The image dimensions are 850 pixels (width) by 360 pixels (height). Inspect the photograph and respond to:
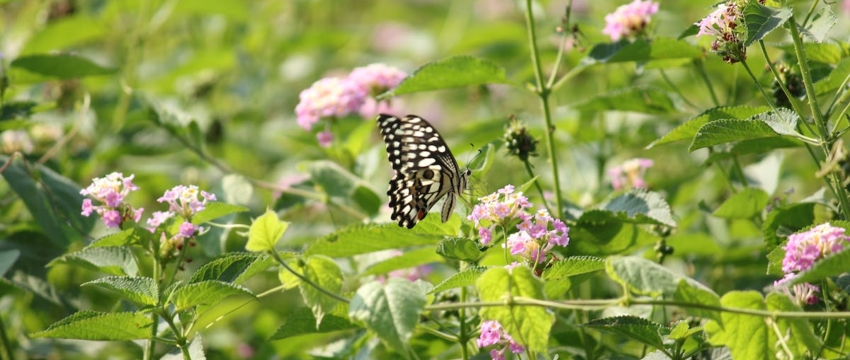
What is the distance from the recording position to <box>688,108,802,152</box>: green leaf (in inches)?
73.1

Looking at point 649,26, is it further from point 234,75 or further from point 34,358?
point 234,75

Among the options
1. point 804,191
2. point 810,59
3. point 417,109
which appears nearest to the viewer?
point 810,59

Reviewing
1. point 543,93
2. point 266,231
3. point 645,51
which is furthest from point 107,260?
point 645,51

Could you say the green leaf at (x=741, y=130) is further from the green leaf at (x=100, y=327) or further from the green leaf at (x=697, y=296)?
the green leaf at (x=100, y=327)

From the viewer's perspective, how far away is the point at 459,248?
192 centimetres

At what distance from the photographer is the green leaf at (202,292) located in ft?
5.85

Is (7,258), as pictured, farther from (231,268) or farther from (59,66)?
(231,268)

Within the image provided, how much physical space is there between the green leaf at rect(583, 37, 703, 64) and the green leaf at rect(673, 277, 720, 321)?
91 centimetres

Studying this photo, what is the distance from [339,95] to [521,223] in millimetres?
1264

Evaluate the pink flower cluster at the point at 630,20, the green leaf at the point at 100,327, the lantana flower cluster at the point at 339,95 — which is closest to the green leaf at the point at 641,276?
the green leaf at the point at 100,327

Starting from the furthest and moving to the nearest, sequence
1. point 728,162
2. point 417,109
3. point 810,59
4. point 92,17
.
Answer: point 417,109
point 92,17
point 728,162
point 810,59

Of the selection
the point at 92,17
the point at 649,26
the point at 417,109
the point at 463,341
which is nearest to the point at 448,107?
the point at 417,109

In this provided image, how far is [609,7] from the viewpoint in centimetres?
461

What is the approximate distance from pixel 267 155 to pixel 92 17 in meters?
1.15
